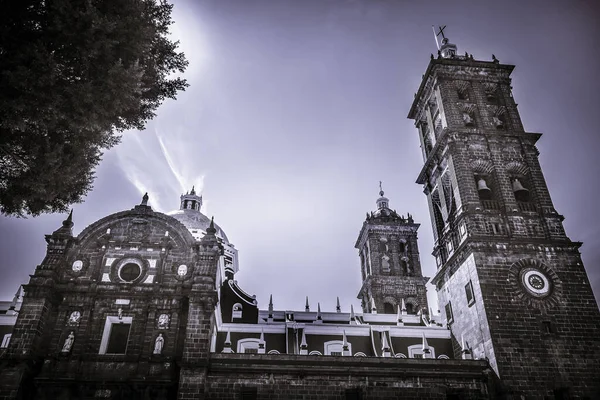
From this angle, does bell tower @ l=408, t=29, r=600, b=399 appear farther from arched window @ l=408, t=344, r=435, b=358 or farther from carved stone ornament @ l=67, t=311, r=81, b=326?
carved stone ornament @ l=67, t=311, r=81, b=326

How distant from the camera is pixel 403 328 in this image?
97.2ft

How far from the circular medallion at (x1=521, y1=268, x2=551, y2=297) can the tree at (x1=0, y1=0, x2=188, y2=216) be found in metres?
20.1

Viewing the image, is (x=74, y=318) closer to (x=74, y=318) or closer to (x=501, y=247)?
(x=74, y=318)

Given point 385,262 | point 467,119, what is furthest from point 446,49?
point 385,262

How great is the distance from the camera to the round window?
71.6ft

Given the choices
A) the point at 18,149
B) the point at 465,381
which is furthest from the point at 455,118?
the point at 18,149

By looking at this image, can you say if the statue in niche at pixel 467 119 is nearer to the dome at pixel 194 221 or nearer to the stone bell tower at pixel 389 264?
the stone bell tower at pixel 389 264

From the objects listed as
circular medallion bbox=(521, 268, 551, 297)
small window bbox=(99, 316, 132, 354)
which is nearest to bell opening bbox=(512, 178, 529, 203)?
circular medallion bbox=(521, 268, 551, 297)

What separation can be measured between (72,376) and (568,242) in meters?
24.4

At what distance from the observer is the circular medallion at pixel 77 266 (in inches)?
858

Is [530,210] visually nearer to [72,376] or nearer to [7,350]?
[72,376]

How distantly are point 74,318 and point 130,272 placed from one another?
9.93 ft

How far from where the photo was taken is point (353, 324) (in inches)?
1188

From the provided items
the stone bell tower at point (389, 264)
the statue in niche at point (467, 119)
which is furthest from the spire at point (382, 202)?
the statue in niche at point (467, 119)
